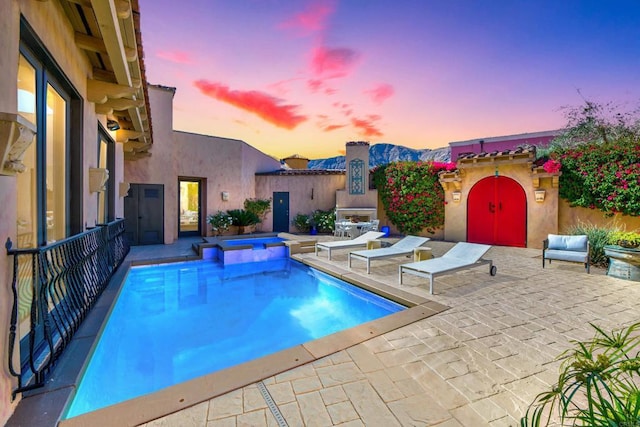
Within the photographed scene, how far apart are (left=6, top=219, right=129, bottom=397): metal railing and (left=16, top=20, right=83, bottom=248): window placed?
0.85 feet

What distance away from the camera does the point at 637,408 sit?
108cm

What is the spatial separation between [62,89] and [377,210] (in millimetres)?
12326

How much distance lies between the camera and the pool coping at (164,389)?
2258 millimetres

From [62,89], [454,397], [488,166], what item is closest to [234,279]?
[62,89]

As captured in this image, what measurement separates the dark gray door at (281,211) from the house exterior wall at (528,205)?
25.0ft

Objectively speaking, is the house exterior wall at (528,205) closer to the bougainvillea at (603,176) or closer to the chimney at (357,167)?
the bougainvillea at (603,176)

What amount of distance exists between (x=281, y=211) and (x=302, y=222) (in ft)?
4.17

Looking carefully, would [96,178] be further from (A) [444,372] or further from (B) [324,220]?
(B) [324,220]

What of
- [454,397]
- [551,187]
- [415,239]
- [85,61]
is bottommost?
[454,397]

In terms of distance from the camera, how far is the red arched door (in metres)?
10.9

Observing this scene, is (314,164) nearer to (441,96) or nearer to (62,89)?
(441,96)

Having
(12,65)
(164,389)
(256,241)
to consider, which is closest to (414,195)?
(256,241)

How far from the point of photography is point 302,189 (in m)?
15.4

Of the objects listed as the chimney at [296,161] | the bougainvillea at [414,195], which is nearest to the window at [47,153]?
the bougainvillea at [414,195]
